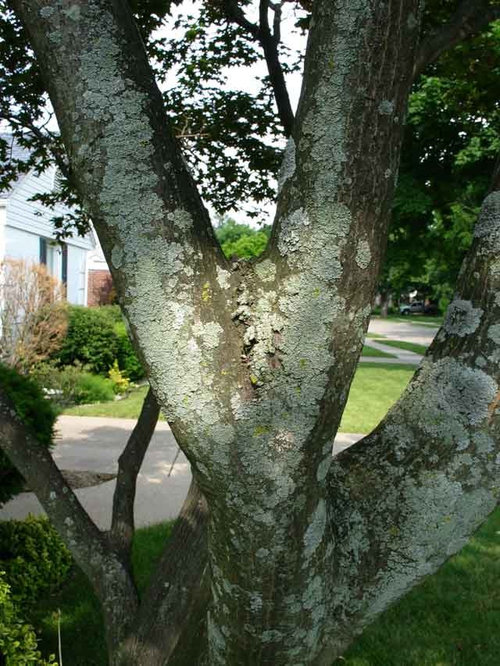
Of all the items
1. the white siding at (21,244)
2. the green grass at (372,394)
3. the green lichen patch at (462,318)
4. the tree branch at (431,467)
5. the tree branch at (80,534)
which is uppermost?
the white siding at (21,244)

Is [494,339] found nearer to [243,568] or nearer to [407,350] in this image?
[243,568]

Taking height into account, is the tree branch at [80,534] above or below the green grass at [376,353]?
above

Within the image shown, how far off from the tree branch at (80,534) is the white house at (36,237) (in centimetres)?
1108

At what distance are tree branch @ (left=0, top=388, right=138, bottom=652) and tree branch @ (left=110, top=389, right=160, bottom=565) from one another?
0.20 m

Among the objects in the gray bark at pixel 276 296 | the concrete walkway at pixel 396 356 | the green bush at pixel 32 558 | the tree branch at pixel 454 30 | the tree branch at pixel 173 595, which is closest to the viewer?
the gray bark at pixel 276 296

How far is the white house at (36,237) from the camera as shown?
1529 centimetres

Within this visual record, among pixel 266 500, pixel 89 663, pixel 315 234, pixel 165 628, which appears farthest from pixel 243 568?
pixel 89 663

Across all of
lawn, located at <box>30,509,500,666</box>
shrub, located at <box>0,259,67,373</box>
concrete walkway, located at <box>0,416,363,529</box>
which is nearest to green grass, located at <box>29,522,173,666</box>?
lawn, located at <box>30,509,500,666</box>

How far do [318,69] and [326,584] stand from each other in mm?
1154

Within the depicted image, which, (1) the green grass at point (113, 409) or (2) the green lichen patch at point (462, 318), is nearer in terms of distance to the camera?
(2) the green lichen patch at point (462, 318)

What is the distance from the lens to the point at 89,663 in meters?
3.92

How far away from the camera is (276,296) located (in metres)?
1.44

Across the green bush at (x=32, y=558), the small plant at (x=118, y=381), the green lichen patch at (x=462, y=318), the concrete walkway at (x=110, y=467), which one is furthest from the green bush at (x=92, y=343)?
the green lichen patch at (x=462, y=318)

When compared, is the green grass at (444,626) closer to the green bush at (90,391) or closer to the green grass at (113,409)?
the green grass at (113,409)
